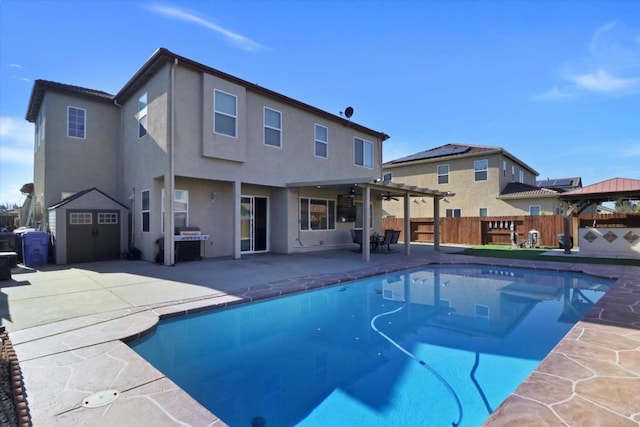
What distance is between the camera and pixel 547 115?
703 inches

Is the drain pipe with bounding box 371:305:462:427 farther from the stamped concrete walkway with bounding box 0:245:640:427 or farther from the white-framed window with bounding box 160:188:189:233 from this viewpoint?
the white-framed window with bounding box 160:188:189:233

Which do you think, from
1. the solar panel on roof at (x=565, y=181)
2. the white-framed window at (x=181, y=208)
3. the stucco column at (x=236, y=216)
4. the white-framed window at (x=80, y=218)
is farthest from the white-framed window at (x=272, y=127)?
the solar panel on roof at (x=565, y=181)

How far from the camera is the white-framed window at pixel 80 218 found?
11.2 m

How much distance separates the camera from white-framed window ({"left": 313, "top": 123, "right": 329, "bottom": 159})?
15.2 metres

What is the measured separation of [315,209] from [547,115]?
45.3 feet

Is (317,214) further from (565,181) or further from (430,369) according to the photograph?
(565,181)

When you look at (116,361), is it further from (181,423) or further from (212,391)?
(181,423)

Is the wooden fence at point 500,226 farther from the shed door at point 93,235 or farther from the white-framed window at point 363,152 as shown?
the shed door at point 93,235

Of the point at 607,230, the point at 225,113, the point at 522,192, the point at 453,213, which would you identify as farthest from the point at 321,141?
the point at 522,192

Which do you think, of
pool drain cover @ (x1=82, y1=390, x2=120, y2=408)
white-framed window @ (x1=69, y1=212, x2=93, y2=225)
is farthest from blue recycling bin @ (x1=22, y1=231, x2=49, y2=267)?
pool drain cover @ (x1=82, y1=390, x2=120, y2=408)

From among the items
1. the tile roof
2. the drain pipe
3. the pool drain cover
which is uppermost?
the tile roof

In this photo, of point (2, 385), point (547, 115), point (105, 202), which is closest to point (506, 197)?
point (547, 115)

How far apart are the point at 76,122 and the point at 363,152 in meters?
13.1

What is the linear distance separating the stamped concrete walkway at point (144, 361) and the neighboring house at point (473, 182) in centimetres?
1306
